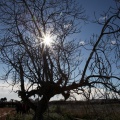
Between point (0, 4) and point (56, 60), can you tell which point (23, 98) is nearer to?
point (56, 60)

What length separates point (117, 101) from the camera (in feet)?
21.5

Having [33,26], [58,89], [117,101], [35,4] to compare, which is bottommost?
[117,101]

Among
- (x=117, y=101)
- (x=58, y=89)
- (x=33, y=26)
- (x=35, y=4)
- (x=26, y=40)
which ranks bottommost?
(x=117, y=101)

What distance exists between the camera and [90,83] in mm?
7379

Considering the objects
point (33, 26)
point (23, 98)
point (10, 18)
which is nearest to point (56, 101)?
point (23, 98)

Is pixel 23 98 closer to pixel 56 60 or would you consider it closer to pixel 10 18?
pixel 56 60

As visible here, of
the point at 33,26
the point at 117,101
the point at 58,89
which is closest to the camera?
the point at 117,101

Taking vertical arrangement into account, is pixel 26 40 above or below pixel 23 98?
above

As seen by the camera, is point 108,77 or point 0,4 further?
point 0,4

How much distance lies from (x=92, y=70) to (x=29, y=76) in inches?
77.3

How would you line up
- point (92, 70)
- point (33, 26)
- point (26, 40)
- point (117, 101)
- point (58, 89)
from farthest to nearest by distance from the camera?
point (33, 26), point (26, 40), point (58, 89), point (92, 70), point (117, 101)

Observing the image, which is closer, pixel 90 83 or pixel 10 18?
pixel 90 83

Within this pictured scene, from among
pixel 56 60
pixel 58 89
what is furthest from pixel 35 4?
pixel 58 89

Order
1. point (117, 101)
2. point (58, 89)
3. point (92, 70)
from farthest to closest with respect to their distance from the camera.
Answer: point (58, 89)
point (92, 70)
point (117, 101)
